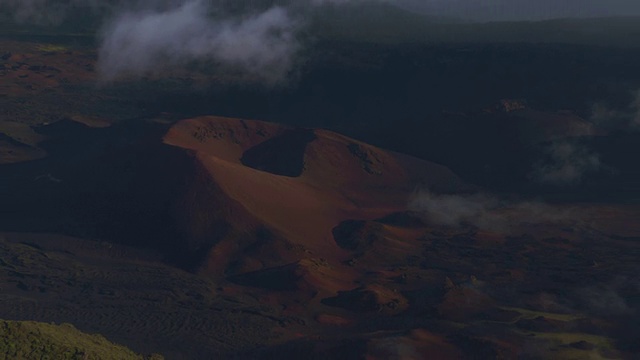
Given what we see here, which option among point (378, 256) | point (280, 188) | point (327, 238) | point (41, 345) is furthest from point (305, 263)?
point (41, 345)

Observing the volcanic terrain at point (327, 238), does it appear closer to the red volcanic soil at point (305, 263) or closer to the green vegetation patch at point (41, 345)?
the red volcanic soil at point (305, 263)

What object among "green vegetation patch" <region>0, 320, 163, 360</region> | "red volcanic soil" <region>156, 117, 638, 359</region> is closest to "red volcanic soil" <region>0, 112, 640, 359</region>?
"red volcanic soil" <region>156, 117, 638, 359</region>

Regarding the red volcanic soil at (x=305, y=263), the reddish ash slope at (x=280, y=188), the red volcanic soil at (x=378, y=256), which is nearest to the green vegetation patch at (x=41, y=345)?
the red volcanic soil at (x=305, y=263)

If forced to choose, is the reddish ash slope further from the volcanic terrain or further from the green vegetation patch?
the green vegetation patch

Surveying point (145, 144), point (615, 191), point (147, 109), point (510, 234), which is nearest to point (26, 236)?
point (145, 144)

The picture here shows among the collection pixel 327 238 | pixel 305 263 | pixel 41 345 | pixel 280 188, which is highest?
pixel 41 345

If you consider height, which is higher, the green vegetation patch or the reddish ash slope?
the green vegetation patch

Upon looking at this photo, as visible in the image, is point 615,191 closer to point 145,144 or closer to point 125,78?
point 145,144

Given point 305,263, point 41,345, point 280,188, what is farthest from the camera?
point 280,188

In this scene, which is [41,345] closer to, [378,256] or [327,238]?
[378,256]

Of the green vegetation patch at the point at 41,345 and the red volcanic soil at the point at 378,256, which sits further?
the red volcanic soil at the point at 378,256
